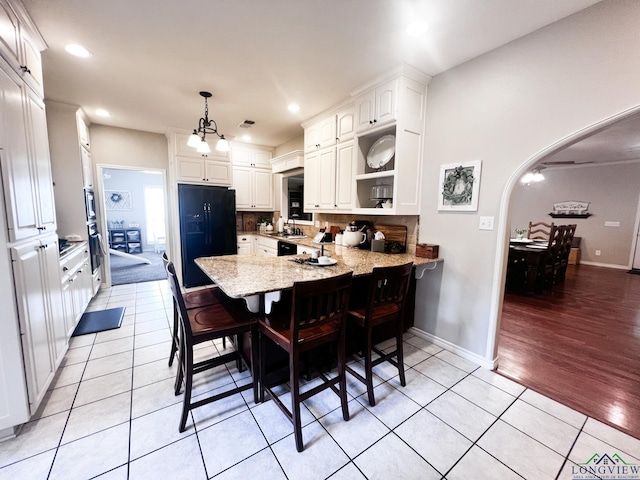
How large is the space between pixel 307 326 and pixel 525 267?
448 centimetres

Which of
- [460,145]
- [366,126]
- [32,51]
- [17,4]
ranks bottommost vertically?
[460,145]

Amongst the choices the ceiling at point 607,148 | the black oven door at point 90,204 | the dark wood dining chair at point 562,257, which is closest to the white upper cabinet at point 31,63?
the black oven door at point 90,204

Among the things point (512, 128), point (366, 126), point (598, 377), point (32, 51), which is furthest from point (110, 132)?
point (598, 377)

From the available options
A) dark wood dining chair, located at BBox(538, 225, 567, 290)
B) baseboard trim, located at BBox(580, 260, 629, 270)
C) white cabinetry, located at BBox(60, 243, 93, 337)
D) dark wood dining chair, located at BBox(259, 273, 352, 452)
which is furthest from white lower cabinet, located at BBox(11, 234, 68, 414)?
baseboard trim, located at BBox(580, 260, 629, 270)

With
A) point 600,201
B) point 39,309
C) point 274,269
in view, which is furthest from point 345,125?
point 600,201

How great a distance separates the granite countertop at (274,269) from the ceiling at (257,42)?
176 cm

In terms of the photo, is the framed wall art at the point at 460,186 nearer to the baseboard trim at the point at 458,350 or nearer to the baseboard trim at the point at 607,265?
the baseboard trim at the point at 458,350

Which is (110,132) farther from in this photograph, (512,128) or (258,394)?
(512,128)

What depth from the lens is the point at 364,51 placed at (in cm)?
217

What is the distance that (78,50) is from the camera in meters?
2.17

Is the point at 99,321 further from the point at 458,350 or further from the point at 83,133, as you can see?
the point at 458,350

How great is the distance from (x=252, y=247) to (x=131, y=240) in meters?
4.59

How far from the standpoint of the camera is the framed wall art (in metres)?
2.28

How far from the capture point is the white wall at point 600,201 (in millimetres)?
6070
